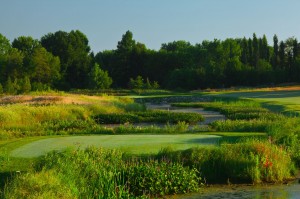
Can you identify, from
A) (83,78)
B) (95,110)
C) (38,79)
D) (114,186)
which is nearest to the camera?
(114,186)

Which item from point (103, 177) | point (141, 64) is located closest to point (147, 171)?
point (103, 177)

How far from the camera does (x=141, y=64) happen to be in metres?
122

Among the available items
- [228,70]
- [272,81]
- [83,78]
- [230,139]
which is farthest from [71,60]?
[230,139]

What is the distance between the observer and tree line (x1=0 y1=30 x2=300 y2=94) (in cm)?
9675

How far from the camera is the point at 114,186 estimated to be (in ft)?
41.7

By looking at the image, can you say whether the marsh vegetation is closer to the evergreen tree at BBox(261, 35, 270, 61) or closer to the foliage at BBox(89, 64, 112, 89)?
the foliage at BBox(89, 64, 112, 89)

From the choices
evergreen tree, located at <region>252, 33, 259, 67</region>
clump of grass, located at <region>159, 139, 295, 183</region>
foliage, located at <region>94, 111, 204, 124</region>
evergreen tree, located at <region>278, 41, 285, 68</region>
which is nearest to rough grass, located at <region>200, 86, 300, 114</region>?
foliage, located at <region>94, 111, 204, 124</region>

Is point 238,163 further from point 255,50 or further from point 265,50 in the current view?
point 265,50

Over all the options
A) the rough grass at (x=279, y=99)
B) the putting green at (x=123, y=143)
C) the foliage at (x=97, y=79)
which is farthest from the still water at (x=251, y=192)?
the foliage at (x=97, y=79)

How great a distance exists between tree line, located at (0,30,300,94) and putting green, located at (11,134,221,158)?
61374mm

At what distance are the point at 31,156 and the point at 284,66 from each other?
9599 centimetres

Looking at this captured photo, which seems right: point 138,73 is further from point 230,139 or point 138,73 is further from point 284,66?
point 230,139

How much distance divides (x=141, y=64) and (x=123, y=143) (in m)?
103

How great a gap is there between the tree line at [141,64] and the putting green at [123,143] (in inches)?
2416
